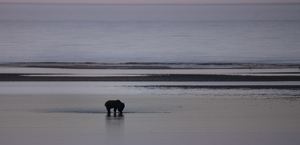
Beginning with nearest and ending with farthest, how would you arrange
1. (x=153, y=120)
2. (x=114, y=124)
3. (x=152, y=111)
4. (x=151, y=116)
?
1. (x=114, y=124)
2. (x=153, y=120)
3. (x=151, y=116)
4. (x=152, y=111)

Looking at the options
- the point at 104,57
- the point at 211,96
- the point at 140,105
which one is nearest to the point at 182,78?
the point at 211,96

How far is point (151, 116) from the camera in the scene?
311 inches

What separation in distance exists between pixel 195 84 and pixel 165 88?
1294 mm

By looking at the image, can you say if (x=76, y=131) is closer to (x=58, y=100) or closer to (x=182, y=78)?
(x=58, y=100)

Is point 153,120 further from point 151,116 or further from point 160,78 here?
point 160,78

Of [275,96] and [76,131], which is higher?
[275,96]

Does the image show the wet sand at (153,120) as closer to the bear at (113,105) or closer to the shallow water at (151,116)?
the shallow water at (151,116)

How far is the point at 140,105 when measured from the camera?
898 cm

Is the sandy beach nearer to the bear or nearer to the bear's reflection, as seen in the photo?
the bear's reflection

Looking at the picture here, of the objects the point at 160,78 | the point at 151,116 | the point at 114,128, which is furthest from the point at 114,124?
the point at 160,78

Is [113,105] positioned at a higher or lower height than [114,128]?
higher

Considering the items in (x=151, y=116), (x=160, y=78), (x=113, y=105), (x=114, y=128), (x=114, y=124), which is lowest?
(x=114, y=128)

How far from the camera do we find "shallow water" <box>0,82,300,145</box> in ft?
21.2

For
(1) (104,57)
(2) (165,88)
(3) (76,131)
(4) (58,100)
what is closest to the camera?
(3) (76,131)
